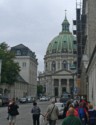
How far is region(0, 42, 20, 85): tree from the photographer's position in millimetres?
82938

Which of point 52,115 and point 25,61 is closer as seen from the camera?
point 52,115

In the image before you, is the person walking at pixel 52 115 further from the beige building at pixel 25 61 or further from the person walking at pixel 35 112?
the beige building at pixel 25 61

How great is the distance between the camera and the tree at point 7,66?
82.9m

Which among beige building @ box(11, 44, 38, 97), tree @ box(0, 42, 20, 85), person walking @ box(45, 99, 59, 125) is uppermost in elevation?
beige building @ box(11, 44, 38, 97)

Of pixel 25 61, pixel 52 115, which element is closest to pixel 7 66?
pixel 25 61

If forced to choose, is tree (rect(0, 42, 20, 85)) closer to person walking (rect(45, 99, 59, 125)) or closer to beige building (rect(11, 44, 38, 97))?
beige building (rect(11, 44, 38, 97))

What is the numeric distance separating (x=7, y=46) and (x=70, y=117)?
76.2 m

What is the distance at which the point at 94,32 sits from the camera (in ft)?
170

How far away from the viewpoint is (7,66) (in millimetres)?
83000

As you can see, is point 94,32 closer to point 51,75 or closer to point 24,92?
point 24,92

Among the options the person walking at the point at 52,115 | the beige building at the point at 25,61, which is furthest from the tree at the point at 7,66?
the person walking at the point at 52,115

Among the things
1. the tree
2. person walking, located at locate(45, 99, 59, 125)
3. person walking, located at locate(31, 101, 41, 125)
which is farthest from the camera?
the tree

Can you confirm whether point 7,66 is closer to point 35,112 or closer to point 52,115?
point 35,112

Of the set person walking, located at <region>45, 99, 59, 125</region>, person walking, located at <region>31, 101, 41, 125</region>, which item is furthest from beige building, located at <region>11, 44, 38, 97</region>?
person walking, located at <region>45, 99, 59, 125</region>
